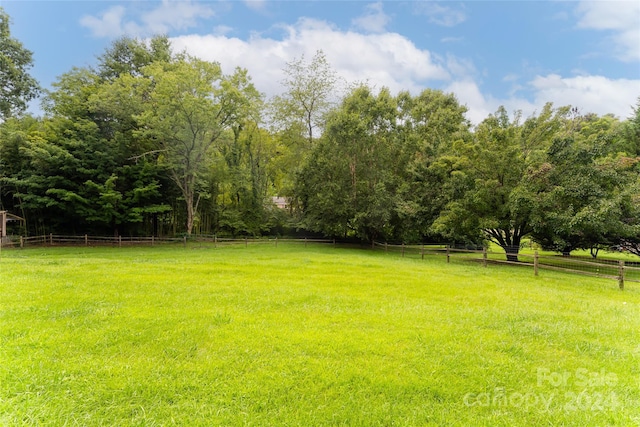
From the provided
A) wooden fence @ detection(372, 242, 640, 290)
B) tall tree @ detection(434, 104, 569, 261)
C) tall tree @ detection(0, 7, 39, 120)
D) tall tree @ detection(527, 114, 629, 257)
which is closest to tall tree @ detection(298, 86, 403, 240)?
wooden fence @ detection(372, 242, 640, 290)

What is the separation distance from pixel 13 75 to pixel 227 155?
13.1 meters

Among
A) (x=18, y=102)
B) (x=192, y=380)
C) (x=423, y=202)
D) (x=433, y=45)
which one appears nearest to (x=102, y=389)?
(x=192, y=380)

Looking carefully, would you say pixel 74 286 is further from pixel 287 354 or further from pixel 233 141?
pixel 233 141

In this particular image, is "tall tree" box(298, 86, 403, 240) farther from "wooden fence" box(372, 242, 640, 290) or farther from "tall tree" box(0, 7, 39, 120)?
"tall tree" box(0, 7, 39, 120)

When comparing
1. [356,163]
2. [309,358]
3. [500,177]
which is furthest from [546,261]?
[309,358]

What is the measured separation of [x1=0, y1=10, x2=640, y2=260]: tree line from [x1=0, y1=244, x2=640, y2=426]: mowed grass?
33.7ft

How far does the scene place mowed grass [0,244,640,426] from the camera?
8.65 ft

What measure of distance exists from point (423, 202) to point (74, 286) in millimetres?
16987

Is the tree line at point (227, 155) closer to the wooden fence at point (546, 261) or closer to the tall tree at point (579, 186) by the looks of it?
the wooden fence at point (546, 261)

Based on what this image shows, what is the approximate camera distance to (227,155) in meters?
24.5

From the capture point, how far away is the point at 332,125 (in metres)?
20.9

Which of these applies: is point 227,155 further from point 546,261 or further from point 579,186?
point 579,186

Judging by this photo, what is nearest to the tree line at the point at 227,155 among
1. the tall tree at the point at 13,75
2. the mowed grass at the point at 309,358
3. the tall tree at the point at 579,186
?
the tall tree at the point at 13,75

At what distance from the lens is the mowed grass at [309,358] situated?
2637mm
